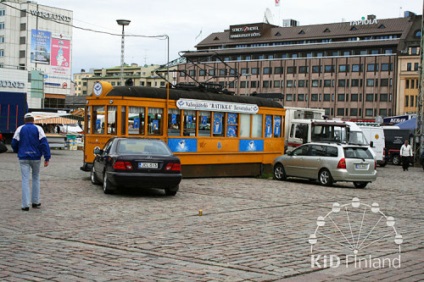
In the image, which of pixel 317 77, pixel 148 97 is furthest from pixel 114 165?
pixel 317 77

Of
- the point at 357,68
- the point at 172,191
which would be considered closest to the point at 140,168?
the point at 172,191

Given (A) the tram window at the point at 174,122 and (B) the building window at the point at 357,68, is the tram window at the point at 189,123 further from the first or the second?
(B) the building window at the point at 357,68

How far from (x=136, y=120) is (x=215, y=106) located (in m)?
3.70

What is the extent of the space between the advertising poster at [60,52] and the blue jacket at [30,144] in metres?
113

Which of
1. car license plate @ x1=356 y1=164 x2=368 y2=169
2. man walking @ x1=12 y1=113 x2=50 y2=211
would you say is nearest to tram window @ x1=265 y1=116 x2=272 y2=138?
car license plate @ x1=356 y1=164 x2=368 y2=169

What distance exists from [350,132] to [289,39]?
91477mm

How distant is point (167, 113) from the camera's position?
22141 mm

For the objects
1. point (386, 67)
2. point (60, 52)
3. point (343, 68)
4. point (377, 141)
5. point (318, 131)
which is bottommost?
point (377, 141)

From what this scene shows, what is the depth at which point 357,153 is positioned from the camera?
22438 millimetres

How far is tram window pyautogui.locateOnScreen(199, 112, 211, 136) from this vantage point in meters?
23.4

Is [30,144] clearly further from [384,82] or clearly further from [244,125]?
[384,82]

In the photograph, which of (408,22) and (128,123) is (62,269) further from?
(408,22)

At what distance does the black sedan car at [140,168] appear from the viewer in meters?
15.7

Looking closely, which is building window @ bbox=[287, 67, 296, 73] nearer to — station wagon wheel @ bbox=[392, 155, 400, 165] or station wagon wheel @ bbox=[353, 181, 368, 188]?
station wagon wheel @ bbox=[392, 155, 400, 165]
